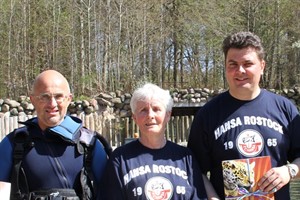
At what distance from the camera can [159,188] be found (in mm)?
2406

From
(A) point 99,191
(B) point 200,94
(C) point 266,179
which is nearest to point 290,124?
(C) point 266,179

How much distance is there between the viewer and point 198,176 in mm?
2543

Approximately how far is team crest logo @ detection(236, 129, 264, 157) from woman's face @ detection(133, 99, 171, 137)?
40 cm

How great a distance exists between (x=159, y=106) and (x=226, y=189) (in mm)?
542

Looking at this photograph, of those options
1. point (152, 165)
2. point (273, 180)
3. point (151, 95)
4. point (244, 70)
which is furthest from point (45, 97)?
point (273, 180)

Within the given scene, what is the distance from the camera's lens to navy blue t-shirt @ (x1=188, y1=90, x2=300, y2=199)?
8.19ft

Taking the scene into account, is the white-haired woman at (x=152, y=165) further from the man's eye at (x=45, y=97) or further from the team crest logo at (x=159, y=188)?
the man's eye at (x=45, y=97)

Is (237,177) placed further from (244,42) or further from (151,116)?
(244,42)

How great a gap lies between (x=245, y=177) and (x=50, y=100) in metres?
1.09

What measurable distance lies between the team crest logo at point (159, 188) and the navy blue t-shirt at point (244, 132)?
0.30 meters

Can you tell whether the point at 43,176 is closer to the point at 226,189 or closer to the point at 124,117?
the point at 226,189

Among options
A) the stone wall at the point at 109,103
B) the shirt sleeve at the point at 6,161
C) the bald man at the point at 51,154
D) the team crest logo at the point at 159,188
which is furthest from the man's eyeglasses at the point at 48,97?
the stone wall at the point at 109,103

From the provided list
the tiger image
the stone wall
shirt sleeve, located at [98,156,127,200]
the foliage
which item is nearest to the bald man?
shirt sleeve, located at [98,156,127,200]

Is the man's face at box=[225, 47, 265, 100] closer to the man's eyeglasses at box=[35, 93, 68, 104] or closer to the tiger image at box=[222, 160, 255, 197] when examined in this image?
the tiger image at box=[222, 160, 255, 197]
